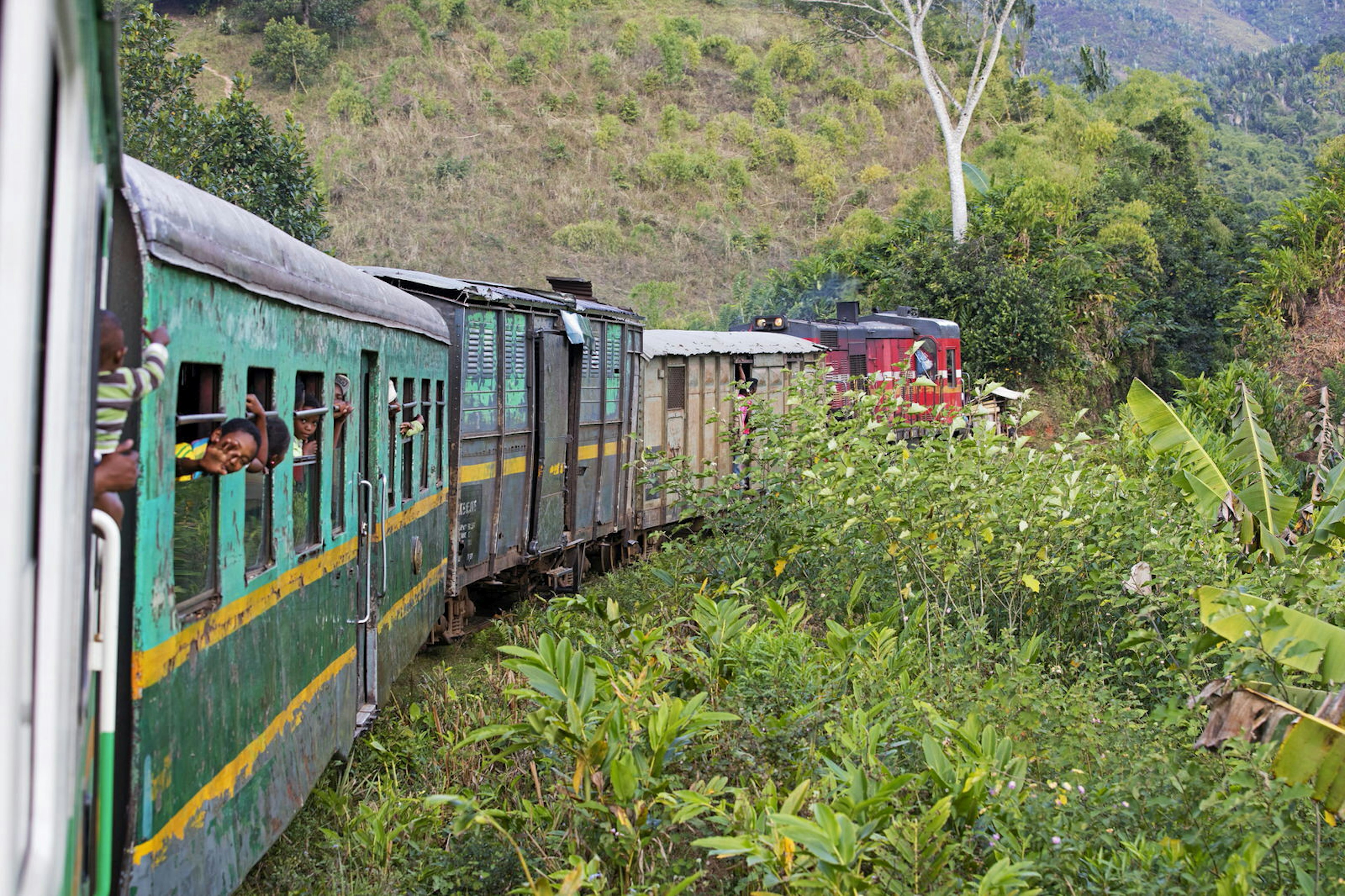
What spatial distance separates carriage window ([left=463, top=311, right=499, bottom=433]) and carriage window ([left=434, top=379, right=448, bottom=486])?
0.28 metres

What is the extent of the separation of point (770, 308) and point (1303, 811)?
1108 inches

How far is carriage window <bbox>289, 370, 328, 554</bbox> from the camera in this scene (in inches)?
199

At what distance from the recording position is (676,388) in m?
14.8

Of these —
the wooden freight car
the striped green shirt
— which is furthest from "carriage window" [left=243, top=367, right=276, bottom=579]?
the wooden freight car

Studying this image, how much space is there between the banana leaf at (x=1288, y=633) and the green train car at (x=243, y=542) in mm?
3768

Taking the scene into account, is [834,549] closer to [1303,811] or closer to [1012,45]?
[1303,811]

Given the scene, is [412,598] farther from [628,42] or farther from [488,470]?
[628,42]

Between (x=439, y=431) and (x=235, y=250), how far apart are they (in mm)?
5090

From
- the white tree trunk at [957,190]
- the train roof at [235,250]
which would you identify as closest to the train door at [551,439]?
the train roof at [235,250]

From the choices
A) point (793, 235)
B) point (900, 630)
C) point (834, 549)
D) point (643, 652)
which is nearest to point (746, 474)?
point (834, 549)

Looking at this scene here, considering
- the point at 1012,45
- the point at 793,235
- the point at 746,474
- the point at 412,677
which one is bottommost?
the point at 412,677

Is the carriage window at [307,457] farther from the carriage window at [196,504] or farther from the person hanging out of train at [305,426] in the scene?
the carriage window at [196,504]

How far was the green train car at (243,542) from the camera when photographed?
3.17 meters

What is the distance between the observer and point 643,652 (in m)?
5.47
